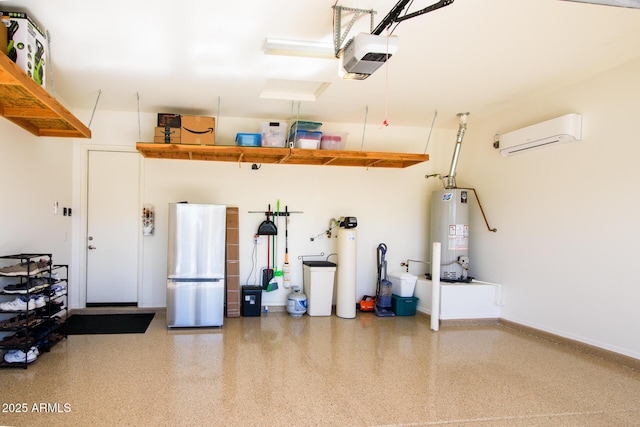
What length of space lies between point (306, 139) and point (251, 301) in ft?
7.83

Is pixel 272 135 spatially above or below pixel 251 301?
above

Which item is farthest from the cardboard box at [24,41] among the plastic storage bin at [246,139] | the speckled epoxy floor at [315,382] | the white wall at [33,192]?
the speckled epoxy floor at [315,382]

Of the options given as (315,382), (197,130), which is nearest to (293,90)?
(197,130)

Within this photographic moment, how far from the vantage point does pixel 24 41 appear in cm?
290

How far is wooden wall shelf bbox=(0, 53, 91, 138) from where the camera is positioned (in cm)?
270

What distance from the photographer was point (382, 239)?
20.6ft

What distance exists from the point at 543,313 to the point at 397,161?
272 cm

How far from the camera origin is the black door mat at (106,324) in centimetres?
469

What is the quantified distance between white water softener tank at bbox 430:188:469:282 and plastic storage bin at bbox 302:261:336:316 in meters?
1.60

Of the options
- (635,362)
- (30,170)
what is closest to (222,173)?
(30,170)

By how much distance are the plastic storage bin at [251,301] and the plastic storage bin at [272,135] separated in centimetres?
204

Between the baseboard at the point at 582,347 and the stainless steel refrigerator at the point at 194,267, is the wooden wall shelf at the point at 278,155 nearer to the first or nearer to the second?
the stainless steel refrigerator at the point at 194,267

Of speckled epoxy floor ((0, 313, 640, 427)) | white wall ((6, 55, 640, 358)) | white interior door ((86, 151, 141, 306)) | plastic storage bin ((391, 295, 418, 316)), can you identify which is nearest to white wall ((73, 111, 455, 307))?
white wall ((6, 55, 640, 358))

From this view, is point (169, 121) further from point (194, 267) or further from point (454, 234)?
point (454, 234)
